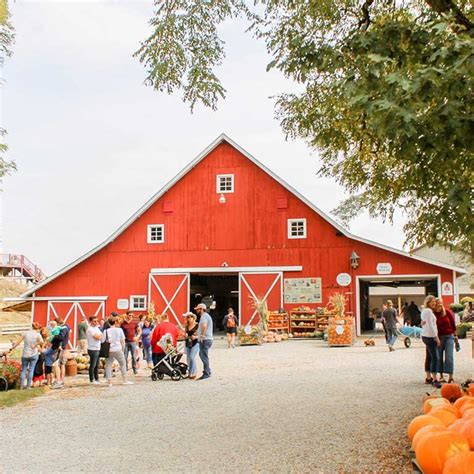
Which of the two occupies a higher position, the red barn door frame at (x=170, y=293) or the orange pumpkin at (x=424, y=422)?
the red barn door frame at (x=170, y=293)

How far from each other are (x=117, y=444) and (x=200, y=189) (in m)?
20.1

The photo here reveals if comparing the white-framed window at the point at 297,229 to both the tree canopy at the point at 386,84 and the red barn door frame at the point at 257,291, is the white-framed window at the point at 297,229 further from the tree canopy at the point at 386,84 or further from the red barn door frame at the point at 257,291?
the tree canopy at the point at 386,84

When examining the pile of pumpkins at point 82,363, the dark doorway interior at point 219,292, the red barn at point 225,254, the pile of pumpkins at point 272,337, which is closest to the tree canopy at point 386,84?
the pile of pumpkins at point 82,363

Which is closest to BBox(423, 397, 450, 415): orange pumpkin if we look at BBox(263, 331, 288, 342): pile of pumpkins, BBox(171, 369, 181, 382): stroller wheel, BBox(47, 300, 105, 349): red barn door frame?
BBox(171, 369, 181, 382): stroller wheel

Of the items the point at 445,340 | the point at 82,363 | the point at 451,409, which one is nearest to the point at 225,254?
the point at 82,363

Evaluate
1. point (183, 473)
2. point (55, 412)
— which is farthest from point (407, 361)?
point (183, 473)

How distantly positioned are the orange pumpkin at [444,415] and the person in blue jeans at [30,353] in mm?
9132

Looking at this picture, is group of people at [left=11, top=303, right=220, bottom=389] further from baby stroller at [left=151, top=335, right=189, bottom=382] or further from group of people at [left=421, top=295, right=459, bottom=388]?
group of people at [left=421, top=295, right=459, bottom=388]

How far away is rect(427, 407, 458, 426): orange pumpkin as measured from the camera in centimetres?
502

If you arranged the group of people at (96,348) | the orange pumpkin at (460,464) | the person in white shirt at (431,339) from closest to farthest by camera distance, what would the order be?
the orange pumpkin at (460,464) < the person in white shirt at (431,339) < the group of people at (96,348)

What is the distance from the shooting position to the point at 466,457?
4059 millimetres

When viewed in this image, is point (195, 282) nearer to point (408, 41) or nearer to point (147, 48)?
point (147, 48)

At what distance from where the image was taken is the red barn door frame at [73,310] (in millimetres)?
25828

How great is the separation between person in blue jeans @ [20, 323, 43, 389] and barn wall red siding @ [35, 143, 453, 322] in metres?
13.4
